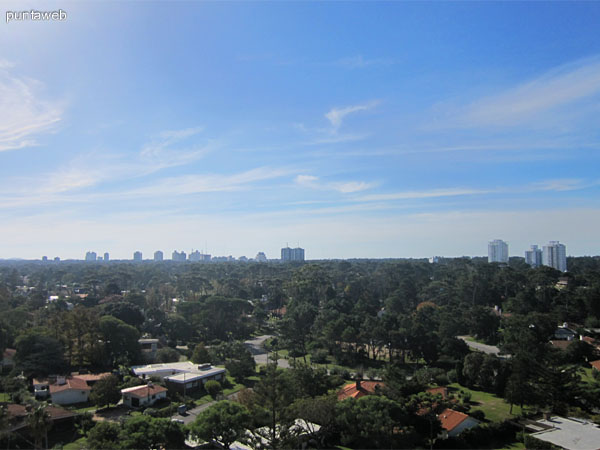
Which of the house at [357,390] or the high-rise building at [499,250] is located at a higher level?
the high-rise building at [499,250]

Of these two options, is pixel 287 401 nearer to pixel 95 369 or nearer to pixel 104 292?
pixel 95 369

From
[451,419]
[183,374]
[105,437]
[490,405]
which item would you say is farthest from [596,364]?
[105,437]

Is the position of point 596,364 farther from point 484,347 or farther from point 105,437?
point 105,437

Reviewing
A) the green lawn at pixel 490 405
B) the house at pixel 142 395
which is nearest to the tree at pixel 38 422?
the house at pixel 142 395

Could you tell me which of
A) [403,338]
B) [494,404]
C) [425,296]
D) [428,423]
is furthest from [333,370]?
[425,296]

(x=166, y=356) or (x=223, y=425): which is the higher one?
(x=223, y=425)

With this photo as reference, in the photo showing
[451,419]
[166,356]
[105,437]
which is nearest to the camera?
[105,437]

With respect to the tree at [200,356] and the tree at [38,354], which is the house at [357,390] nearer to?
the tree at [200,356]
